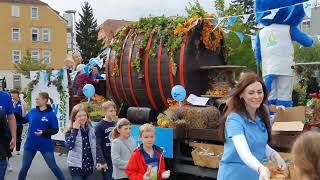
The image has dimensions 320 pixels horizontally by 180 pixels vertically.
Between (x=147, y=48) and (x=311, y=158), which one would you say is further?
(x=147, y=48)

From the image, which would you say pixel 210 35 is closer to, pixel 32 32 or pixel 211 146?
pixel 211 146

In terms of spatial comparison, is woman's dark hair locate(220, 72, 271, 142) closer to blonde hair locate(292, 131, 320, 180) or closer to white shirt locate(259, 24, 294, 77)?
blonde hair locate(292, 131, 320, 180)

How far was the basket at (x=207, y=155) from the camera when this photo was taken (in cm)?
588

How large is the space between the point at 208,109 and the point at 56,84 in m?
3.80

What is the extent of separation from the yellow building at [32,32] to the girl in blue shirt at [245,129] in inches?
2392

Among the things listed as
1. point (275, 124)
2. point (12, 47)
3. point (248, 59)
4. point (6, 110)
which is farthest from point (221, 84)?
point (12, 47)

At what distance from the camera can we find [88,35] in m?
58.9

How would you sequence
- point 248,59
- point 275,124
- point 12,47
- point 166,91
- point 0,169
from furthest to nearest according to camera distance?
point 12,47 < point 248,59 < point 166,91 < point 0,169 < point 275,124

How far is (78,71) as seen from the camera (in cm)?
952

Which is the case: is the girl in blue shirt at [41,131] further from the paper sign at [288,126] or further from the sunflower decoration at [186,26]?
the paper sign at [288,126]

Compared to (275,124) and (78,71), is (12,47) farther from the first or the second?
(275,124)

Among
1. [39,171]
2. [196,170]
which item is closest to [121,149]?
[196,170]

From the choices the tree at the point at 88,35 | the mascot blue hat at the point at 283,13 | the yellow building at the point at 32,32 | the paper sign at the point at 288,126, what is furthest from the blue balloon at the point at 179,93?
the yellow building at the point at 32,32

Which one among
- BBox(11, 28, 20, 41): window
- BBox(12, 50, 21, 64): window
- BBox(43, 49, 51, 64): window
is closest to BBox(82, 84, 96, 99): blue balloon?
BBox(12, 50, 21, 64): window
